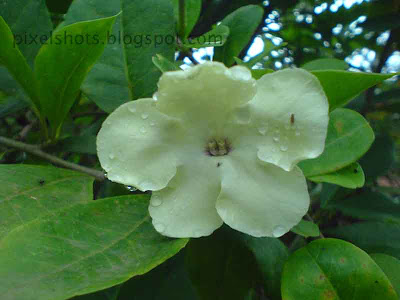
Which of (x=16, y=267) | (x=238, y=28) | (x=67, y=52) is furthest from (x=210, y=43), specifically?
(x=16, y=267)

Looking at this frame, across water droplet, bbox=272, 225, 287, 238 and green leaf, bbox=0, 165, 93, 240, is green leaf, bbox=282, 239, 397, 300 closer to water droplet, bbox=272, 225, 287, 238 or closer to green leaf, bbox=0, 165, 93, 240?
water droplet, bbox=272, 225, 287, 238

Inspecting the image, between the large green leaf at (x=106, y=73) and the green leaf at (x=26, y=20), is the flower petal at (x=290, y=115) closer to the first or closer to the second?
the large green leaf at (x=106, y=73)

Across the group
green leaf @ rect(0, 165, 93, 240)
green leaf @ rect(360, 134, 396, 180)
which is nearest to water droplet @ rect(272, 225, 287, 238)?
green leaf @ rect(0, 165, 93, 240)

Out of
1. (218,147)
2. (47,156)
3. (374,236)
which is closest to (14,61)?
(47,156)

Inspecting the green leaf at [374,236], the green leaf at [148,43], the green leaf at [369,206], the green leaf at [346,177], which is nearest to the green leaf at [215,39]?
the green leaf at [148,43]

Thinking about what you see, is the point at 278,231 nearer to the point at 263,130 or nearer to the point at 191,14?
the point at 263,130

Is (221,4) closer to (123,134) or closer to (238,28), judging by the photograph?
(238,28)
